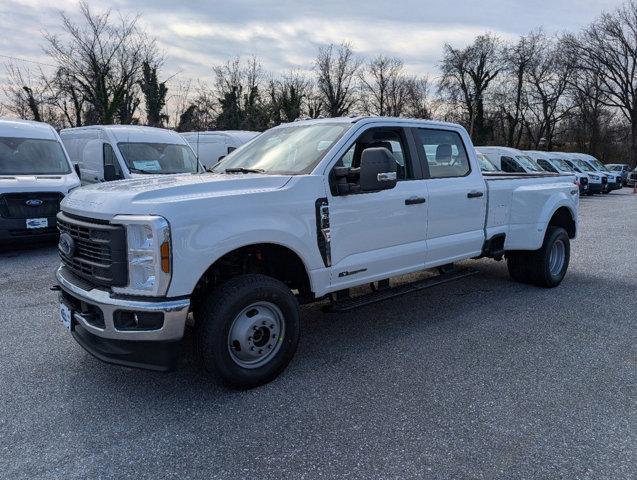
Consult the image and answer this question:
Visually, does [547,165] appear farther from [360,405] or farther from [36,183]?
[360,405]

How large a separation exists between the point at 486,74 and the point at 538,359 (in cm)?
5329

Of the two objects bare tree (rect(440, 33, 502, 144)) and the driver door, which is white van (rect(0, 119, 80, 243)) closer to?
the driver door

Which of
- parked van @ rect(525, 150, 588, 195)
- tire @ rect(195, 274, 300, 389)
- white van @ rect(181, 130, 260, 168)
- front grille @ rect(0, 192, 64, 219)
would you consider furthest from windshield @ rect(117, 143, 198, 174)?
parked van @ rect(525, 150, 588, 195)

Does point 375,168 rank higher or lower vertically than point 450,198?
higher

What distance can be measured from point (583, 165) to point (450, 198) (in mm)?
25634

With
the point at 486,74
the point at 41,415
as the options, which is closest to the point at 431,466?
the point at 41,415

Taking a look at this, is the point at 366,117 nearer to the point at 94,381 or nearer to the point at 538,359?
the point at 538,359

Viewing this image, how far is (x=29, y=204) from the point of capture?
26.3 ft

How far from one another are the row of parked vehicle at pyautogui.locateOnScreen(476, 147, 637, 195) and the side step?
11.6 meters

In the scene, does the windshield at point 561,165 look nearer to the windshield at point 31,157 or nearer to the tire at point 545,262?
the tire at point 545,262

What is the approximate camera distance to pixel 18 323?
16.0ft

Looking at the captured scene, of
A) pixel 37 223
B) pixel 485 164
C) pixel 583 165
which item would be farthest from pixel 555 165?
pixel 37 223

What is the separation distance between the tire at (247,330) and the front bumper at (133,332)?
21 cm

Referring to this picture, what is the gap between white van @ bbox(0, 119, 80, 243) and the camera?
7902 millimetres
